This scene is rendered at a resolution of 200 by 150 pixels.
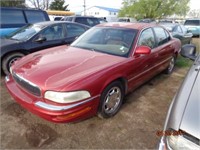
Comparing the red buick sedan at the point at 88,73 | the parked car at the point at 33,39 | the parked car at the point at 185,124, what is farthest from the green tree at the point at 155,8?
the parked car at the point at 185,124

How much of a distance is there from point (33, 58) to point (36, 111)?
1149 millimetres

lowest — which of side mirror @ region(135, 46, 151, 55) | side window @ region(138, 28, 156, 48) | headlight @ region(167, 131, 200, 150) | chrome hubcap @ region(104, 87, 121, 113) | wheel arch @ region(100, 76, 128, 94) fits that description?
chrome hubcap @ region(104, 87, 121, 113)

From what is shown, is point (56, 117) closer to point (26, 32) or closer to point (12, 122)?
point (12, 122)

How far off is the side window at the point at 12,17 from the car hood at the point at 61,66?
15.2ft

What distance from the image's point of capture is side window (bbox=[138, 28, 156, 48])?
364cm

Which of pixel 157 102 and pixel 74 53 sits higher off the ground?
pixel 74 53

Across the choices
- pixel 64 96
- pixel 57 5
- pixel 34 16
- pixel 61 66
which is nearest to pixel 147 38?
pixel 61 66

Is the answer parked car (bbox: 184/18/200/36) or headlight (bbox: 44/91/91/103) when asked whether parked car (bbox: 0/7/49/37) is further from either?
parked car (bbox: 184/18/200/36)

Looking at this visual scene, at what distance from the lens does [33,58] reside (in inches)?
128

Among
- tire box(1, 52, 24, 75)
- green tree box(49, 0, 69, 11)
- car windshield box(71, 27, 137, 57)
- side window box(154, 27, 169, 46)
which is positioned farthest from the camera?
green tree box(49, 0, 69, 11)

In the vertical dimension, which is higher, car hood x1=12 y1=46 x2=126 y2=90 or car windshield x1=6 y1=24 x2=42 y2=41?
car windshield x1=6 y1=24 x2=42 y2=41

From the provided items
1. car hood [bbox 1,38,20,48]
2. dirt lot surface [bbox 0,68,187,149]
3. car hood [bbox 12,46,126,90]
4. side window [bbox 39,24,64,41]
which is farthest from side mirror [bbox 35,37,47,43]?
dirt lot surface [bbox 0,68,187,149]

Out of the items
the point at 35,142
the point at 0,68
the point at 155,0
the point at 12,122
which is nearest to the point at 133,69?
the point at 35,142

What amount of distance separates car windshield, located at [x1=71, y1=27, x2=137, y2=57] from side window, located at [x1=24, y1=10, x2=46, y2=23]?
471 cm
